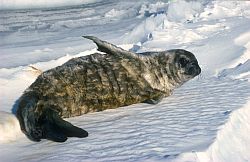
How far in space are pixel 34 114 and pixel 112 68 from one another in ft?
3.65

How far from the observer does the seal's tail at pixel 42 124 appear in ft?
10.1

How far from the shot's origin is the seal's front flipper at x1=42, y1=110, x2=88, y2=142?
10.0 feet

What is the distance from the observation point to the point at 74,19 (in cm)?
1227

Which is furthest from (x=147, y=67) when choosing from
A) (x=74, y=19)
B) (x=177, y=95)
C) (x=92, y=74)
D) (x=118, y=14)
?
(x=118, y=14)

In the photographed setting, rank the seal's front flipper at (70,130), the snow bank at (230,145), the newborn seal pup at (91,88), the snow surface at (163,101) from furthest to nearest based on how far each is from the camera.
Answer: the newborn seal pup at (91,88)
the seal's front flipper at (70,130)
the snow surface at (163,101)
the snow bank at (230,145)

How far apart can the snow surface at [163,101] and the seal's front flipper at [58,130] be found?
0.05 meters

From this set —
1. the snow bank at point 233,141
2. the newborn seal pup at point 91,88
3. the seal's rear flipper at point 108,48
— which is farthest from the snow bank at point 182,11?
the snow bank at point 233,141

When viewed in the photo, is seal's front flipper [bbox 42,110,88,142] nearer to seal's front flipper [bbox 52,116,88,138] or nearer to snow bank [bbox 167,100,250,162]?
seal's front flipper [bbox 52,116,88,138]

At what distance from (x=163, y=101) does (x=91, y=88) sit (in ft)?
A: 2.53

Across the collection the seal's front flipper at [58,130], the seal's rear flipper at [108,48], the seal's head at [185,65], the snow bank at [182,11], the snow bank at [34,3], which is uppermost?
the seal's rear flipper at [108,48]

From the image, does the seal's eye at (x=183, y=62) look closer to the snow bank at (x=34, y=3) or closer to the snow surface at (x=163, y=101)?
the snow surface at (x=163, y=101)

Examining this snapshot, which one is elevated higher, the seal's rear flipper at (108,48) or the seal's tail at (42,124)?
the seal's rear flipper at (108,48)

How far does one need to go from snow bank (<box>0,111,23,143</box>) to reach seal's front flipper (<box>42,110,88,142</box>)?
0.28m

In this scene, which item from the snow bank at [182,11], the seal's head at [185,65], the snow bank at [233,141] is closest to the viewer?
the snow bank at [233,141]
